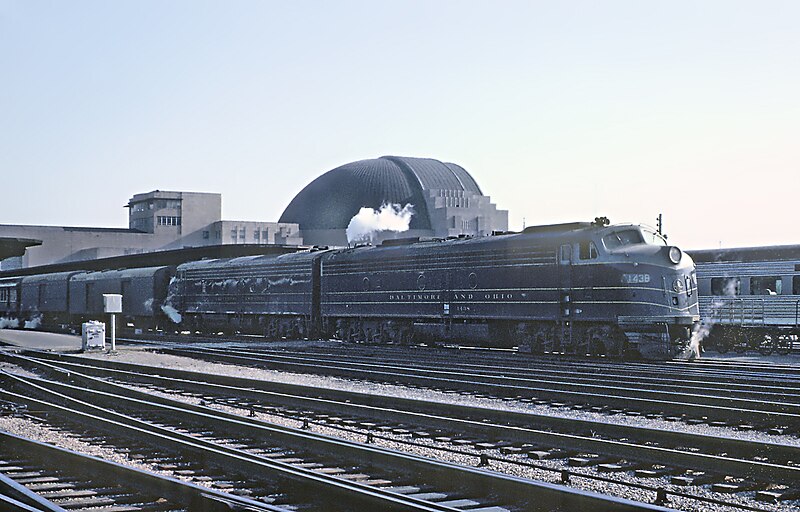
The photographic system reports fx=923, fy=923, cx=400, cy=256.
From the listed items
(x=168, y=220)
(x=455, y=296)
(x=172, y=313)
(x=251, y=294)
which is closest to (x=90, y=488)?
(x=455, y=296)

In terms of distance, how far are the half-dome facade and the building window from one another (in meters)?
13.7

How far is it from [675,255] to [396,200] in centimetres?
8328

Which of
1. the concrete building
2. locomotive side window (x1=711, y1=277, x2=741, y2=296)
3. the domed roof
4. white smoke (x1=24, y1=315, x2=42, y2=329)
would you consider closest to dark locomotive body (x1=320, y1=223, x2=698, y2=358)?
locomotive side window (x1=711, y1=277, x2=741, y2=296)

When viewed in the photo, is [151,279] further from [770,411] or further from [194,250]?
[770,411]

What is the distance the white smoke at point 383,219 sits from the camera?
93.1 metres

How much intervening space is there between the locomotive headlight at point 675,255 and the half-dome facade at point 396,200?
7842 centimetres

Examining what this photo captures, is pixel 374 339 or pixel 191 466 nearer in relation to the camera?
pixel 191 466

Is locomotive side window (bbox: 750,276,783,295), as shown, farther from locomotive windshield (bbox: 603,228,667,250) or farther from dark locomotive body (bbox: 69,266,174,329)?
dark locomotive body (bbox: 69,266,174,329)

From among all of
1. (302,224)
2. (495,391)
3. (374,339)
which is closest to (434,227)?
(302,224)

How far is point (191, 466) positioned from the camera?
10.1 metres

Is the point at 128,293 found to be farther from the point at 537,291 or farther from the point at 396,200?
the point at 396,200

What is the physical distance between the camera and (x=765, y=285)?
30531 mm

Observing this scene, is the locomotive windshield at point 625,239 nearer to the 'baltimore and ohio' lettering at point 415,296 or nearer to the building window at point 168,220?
the 'baltimore and ohio' lettering at point 415,296

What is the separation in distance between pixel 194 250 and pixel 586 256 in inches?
1461
